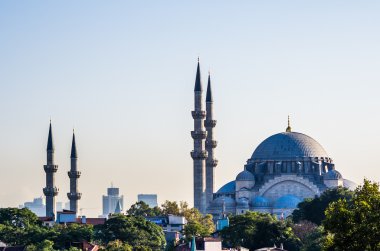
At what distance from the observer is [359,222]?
228ft

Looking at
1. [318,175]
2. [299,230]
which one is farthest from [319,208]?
[318,175]

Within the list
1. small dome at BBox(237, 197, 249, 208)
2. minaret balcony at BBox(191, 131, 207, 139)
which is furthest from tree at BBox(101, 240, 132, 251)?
small dome at BBox(237, 197, 249, 208)

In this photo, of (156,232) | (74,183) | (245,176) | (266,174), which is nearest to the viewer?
(156,232)

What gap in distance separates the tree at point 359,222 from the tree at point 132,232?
1930 inches

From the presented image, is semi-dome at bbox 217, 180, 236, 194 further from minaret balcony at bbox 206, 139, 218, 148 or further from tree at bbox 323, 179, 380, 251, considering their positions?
tree at bbox 323, 179, 380, 251

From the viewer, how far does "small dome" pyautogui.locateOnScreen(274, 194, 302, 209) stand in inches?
6592

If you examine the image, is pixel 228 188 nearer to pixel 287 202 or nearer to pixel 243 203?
pixel 243 203

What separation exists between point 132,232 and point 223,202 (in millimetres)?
49087

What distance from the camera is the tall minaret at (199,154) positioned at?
159750 millimetres

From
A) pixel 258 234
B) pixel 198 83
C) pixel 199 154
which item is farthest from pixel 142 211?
pixel 258 234

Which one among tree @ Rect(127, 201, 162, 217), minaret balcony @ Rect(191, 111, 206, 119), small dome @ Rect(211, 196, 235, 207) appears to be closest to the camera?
minaret balcony @ Rect(191, 111, 206, 119)

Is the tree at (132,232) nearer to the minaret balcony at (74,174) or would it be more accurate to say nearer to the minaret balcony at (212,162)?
the minaret balcony at (212,162)

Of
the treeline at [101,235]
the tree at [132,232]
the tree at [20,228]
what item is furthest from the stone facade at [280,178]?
the tree at [132,232]

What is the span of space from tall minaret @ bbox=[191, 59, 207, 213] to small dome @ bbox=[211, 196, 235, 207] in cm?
451
